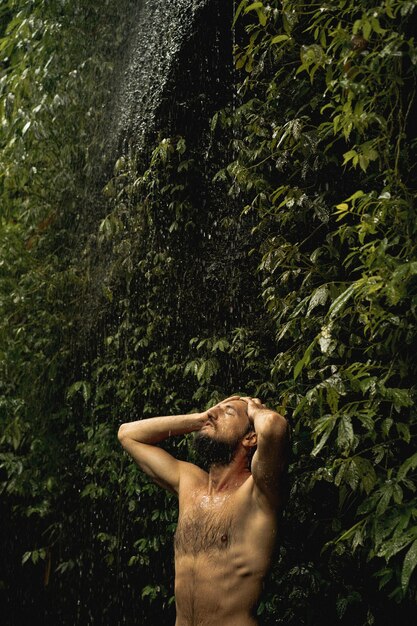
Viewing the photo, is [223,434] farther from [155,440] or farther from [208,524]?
[155,440]

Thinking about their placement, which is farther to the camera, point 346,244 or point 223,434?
point 346,244

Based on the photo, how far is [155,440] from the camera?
2.94 meters

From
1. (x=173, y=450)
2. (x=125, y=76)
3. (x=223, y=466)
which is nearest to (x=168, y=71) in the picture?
(x=125, y=76)

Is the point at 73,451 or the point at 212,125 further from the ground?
the point at 212,125

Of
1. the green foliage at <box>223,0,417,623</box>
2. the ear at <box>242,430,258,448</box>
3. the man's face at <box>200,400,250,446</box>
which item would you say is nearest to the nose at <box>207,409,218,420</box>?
the man's face at <box>200,400,250,446</box>

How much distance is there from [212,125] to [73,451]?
2000mm

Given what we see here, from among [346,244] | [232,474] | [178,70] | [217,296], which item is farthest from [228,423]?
[178,70]

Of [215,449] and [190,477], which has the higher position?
[215,449]

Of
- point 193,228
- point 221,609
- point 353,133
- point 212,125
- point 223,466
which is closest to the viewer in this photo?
point 221,609

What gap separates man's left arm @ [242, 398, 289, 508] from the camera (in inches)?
95.6

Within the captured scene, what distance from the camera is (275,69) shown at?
3990mm

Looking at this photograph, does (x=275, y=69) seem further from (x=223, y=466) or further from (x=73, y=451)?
(x=73, y=451)

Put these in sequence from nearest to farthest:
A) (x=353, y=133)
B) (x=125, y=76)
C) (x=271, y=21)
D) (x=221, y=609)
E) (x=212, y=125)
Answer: (x=221, y=609) < (x=353, y=133) < (x=271, y=21) < (x=212, y=125) < (x=125, y=76)

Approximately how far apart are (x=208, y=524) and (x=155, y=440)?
0.42 m
